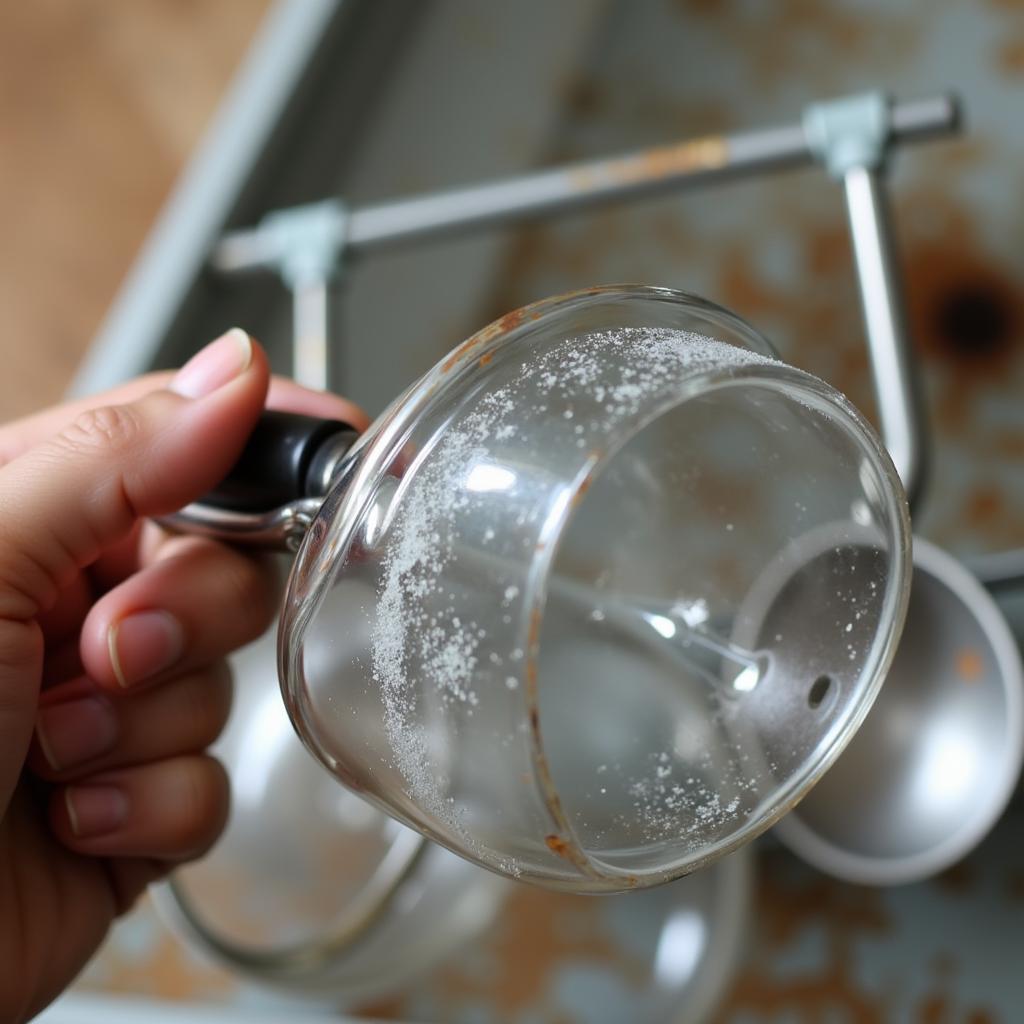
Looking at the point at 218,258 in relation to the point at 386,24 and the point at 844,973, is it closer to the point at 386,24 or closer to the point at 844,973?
the point at 386,24

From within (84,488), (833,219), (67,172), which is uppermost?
(833,219)

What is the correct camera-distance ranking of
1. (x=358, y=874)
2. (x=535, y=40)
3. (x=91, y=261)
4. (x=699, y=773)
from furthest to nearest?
(x=535, y=40), (x=91, y=261), (x=358, y=874), (x=699, y=773)

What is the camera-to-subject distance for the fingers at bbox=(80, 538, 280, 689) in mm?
349

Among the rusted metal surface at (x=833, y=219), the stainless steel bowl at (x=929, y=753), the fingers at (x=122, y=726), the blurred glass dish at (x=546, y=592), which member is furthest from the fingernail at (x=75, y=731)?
the rusted metal surface at (x=833, y=219)

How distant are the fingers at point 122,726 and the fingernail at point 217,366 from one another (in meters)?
0.09

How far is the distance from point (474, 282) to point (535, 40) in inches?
6.4

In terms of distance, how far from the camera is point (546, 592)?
276 mm

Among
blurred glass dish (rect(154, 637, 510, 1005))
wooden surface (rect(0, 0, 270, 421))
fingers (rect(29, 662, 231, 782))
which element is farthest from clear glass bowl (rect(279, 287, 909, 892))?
wooden surface (rect(0, 0, 270, 421))

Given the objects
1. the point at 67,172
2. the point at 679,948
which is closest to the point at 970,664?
the point at 679,948

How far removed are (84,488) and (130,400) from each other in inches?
3.0

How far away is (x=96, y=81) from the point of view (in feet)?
2.20

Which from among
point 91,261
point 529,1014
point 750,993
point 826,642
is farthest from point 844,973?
point 91,261

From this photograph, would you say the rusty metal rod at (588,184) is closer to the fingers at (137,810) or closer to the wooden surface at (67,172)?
the wooden surface at (67,172)

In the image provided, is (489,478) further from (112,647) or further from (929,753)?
(929,753)
